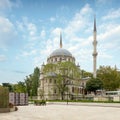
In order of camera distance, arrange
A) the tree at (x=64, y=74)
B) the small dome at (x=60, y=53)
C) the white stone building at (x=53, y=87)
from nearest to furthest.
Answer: the tree at (x=64, y=74) < the white stone building at (x=53, y=87) < the small dome at (x=60, y=53)

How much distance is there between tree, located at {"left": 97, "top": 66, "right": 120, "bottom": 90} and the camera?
67.4 meters

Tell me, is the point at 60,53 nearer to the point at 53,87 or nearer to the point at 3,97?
the point at 53,87

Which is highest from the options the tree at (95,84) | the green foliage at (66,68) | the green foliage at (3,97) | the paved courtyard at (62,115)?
the green foliage at (66,68)

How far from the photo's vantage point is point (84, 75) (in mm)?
100812

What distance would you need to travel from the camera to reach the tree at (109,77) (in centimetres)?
6736

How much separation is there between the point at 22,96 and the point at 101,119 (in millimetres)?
26346

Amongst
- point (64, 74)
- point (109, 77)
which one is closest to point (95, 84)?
point (109, 77)

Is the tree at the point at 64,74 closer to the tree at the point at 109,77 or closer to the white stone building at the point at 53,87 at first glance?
the white stone building at the point at 53,87

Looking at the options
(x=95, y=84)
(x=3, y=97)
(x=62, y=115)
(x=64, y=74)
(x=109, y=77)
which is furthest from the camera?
(x=95, y=84)

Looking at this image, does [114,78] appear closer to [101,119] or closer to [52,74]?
[52,74]

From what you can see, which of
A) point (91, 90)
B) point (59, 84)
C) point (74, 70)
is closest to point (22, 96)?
point (59, 84)

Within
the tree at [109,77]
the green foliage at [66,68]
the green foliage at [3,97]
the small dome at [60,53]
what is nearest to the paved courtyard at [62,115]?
the green foliage at [3,97]

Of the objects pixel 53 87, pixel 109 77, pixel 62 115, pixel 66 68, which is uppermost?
pixel 66 68

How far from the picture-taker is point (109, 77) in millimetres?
67625
